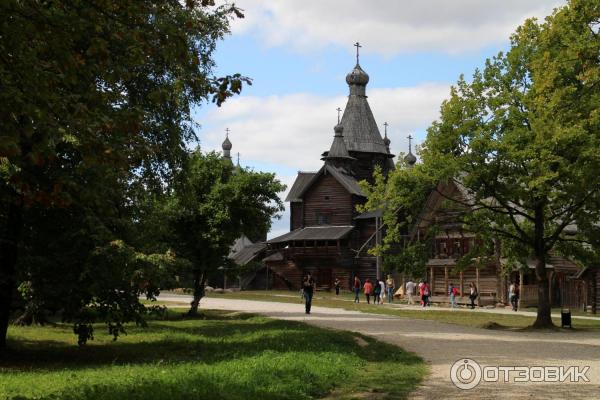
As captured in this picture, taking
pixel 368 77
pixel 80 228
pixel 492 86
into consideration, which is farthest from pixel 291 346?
pixel 368 77

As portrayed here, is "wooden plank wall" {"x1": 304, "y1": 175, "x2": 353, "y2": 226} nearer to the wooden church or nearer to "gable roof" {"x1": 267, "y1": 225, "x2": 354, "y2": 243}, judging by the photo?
the wooden church

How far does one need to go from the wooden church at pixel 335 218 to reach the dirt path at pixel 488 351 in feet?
120

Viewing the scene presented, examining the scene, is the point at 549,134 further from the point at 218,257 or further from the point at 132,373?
the point at 132,373

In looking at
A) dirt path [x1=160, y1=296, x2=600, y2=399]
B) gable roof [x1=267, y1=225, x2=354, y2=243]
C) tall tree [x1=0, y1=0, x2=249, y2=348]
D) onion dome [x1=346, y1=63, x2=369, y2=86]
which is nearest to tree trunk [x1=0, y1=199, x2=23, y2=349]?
tall tree [x1=0, y1=0, x2=249, y2=348]

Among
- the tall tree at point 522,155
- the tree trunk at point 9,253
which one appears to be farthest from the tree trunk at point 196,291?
the tree trunk at point 9,253

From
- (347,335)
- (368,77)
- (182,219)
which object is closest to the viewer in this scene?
(347,335)

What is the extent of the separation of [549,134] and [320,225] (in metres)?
47.1

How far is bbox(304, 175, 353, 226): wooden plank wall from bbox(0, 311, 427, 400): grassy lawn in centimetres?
4590

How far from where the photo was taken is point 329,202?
233 feet

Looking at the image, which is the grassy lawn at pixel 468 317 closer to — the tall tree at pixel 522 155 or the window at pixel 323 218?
the tall tree at pixel 522 155

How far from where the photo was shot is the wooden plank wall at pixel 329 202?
229ft

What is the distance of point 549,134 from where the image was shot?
25.0 meters

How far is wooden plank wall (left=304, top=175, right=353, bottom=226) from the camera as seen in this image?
6988 cm

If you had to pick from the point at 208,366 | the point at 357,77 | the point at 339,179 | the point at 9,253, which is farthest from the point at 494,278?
the point at 208,366
